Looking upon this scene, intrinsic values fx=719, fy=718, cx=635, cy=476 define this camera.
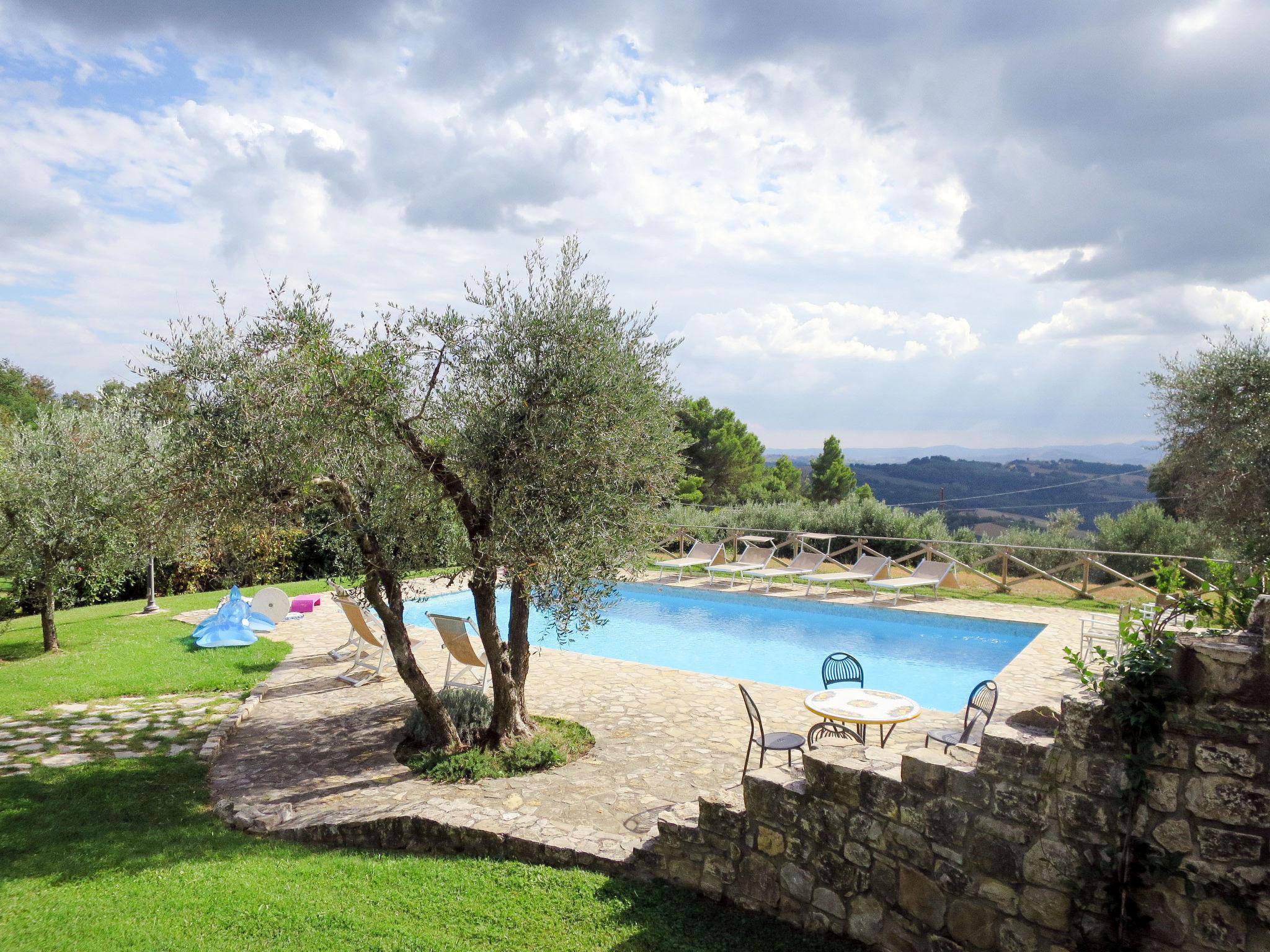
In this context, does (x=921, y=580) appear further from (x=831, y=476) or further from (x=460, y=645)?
(x=831, y=476)

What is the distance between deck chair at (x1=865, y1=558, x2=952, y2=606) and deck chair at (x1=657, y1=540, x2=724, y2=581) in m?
3.95

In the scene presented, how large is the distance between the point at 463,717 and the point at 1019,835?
5.02m

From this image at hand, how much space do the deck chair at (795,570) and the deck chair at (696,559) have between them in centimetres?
97

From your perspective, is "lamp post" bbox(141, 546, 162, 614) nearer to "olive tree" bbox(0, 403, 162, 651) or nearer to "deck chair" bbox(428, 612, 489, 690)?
"olive tree" bbox(0, 403, 162, 651)

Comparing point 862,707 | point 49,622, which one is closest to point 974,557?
point 862,707

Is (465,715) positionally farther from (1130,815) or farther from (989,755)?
(1130,815)

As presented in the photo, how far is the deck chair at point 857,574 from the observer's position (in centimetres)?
1504

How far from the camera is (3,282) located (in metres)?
11.2

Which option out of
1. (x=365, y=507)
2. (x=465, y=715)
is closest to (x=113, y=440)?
(x=365, y=507)

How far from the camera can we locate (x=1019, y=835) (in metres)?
3.23

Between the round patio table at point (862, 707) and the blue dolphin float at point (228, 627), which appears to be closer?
the round patio table at point (862, 707)

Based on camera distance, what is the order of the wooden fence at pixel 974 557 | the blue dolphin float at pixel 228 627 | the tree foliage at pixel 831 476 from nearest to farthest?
the blue dolphin float at pixel 228 627 → the wooden fence at pixel 974 557 → the tree foliage at pixel 831 476

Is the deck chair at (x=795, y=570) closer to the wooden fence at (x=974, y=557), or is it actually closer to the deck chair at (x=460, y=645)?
the wooden fence at (x=974, y=557)

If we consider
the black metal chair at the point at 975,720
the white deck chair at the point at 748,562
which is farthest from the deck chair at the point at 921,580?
the black metal chair at the point at 975,720
